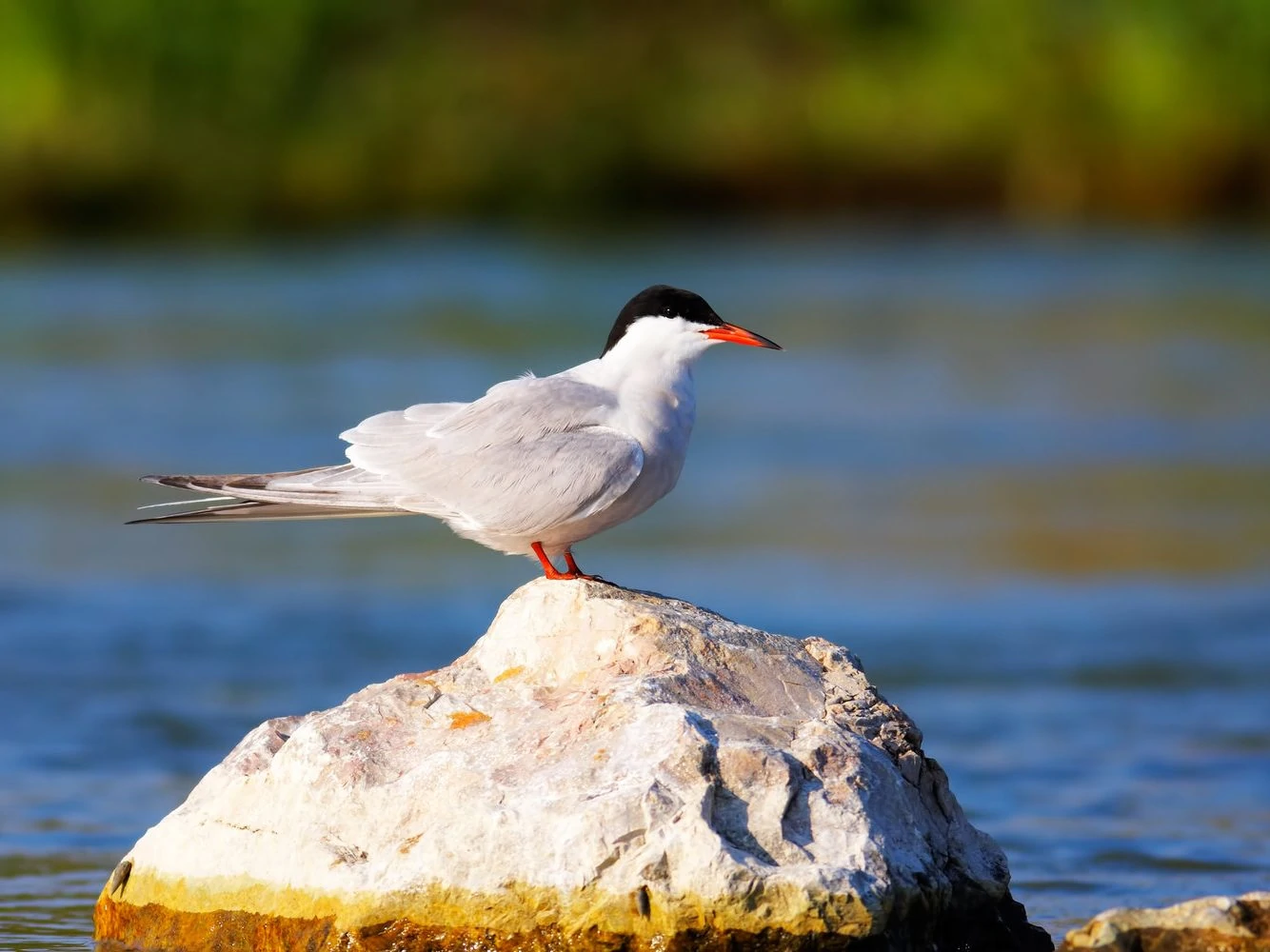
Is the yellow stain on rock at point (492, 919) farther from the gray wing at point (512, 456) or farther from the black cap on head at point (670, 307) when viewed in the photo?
the black cap on head at point (670, 307)

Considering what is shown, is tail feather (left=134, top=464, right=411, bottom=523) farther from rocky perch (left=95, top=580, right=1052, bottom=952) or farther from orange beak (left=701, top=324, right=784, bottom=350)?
orange beak (left=701, top=324, right=784, bottom=350)

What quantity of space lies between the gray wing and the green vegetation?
25.0m

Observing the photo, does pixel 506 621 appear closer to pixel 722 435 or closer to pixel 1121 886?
pixel 1121 886

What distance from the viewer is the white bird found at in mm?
5203

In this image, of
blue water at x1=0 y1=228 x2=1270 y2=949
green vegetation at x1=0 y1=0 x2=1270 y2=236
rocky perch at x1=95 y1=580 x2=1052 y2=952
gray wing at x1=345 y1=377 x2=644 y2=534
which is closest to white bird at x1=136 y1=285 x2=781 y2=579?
gray wing at x1=345 y1=377 x2=644 y2=534

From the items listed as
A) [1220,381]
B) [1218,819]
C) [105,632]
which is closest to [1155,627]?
[1218,819]

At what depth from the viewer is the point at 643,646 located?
501 centimetres

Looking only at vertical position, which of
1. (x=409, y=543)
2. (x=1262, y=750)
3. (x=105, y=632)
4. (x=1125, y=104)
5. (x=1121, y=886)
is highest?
(x=1125, y=104)

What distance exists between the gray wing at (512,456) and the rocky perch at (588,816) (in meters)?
0.22

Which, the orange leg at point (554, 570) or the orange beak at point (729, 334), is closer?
the orange leg at point (554, 570)

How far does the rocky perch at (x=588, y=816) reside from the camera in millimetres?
4461

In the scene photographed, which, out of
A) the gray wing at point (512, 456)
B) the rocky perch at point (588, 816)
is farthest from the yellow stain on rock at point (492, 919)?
the gray wing at point (512, 456)

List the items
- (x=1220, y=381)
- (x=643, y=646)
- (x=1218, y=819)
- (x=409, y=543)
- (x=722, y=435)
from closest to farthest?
1. (x=643, y=646)
2. (x=1218, y=819)
3. (x=409, y=543)
4. (x=722, y=435)
5. (x=1220, y=381)

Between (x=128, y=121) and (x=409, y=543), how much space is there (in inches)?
802
